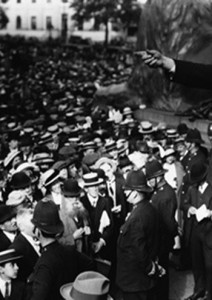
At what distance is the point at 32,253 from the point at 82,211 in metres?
1.22

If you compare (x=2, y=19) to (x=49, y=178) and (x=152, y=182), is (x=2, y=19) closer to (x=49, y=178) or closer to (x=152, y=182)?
(x=152, y=182)

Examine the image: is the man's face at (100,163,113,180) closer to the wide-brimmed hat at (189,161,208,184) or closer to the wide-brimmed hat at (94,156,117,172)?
the wide-brimmed hat at (94,156,117,172)

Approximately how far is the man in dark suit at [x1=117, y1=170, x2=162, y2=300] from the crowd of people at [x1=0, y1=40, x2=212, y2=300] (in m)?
0.01

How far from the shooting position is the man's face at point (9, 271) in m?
5.08

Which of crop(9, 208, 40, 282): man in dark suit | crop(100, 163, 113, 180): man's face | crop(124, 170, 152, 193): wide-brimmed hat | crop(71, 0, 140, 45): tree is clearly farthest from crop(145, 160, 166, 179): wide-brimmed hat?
crop(71, 0, 140, 45): tree

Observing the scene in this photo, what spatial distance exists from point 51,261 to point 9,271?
41cm

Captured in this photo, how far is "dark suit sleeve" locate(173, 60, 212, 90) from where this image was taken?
12.7 feet

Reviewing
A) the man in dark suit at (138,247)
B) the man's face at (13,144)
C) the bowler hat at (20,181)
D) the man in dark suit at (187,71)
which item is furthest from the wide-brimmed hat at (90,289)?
the man's face at (13,144)

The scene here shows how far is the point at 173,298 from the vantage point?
7.93m

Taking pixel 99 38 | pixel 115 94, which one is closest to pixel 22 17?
pixel 99 38

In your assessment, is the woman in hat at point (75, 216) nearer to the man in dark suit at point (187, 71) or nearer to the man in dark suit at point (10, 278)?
the man in dark suit at point (10, 278)

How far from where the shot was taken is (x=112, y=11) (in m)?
60.8

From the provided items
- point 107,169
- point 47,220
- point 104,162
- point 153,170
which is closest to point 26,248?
point 47,220

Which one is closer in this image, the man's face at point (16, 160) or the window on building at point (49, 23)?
the man's face at point (16, 160)
